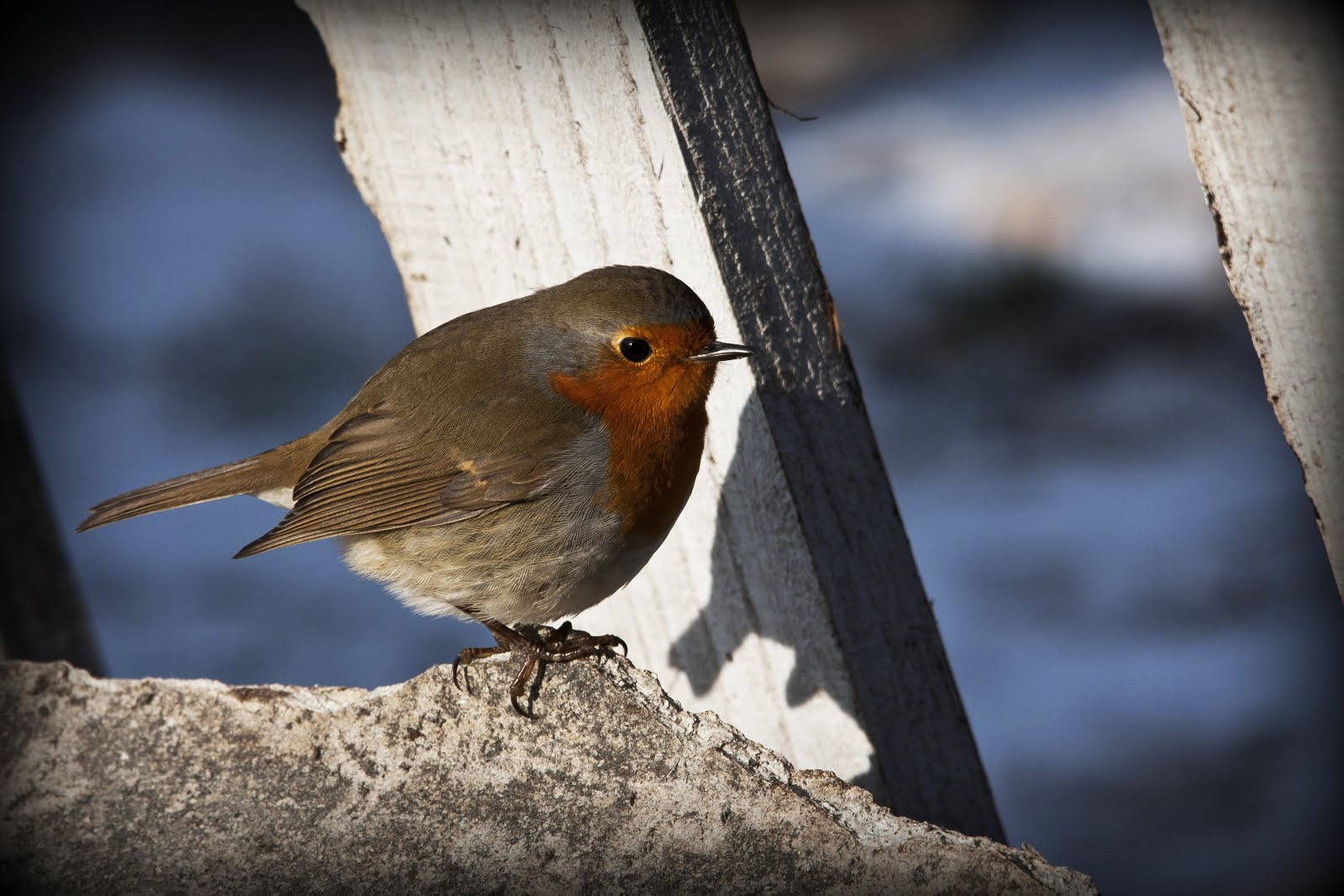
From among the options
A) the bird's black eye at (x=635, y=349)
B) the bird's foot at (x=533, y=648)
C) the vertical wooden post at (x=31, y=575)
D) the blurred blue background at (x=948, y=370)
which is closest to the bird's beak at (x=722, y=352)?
the bird's black eye at (x=635, y=349)

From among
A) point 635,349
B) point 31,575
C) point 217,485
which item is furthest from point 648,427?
point 31,575

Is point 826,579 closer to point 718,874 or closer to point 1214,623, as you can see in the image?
point 718,874

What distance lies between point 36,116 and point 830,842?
21.5 ft

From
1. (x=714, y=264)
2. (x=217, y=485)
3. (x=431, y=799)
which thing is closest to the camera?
(x=431, y=799)

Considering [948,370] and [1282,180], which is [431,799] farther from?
[948,370]

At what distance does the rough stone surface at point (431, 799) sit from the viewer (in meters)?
1.54

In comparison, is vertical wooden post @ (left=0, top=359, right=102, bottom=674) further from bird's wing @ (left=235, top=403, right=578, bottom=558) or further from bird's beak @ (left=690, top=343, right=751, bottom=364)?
bird's beak @ (left=690, top=343, right=751, bottom=364)

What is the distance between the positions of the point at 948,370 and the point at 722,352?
349cm

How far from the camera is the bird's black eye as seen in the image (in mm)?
2260

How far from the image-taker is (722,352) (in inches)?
81.9

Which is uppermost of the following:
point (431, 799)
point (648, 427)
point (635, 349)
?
point (635, 349)

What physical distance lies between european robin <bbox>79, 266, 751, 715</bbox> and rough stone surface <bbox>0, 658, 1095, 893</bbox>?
350 millimetres

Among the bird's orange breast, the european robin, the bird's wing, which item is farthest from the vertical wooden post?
the bird's orange breast

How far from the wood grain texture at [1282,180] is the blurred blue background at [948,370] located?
261 centimetres
